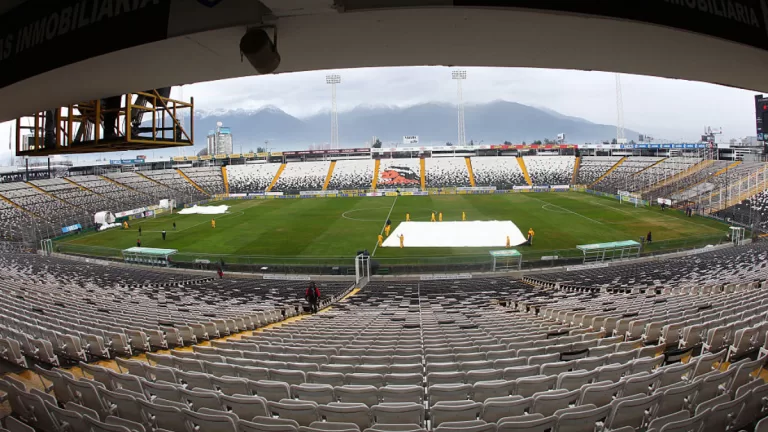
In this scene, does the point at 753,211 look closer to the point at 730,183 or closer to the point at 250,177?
the point at 730,183

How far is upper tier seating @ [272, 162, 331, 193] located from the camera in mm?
73688

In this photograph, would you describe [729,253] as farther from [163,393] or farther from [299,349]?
[163,393]

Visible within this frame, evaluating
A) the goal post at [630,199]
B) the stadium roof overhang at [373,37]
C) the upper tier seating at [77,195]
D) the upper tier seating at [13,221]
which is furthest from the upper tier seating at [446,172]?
the stadium roof overhang at [373,37]

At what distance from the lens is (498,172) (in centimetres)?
7812

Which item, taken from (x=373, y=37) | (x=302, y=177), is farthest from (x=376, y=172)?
(x=373, y=37)

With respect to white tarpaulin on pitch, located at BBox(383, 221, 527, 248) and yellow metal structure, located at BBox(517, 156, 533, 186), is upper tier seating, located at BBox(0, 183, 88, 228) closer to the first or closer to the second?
white tarpaulin on pitch, located at BBox(383, 221, 527, 248)

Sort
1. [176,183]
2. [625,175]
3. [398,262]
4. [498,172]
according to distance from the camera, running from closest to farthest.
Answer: [398,262], [625,175], [176,183], [498,172]

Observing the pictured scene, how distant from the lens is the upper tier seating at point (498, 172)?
238 ft

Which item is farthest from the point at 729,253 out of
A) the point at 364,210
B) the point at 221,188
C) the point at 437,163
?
the point at 221,188

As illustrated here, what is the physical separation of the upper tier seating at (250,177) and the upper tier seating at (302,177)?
2.46 metres

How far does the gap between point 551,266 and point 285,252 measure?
18.2 m

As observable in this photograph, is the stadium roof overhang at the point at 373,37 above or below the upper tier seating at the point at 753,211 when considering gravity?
above

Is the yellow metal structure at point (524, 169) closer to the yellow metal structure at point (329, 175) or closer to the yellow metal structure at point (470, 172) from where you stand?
the yellow metal structure at point (470, 172)

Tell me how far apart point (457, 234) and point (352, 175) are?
4751 centimetres
